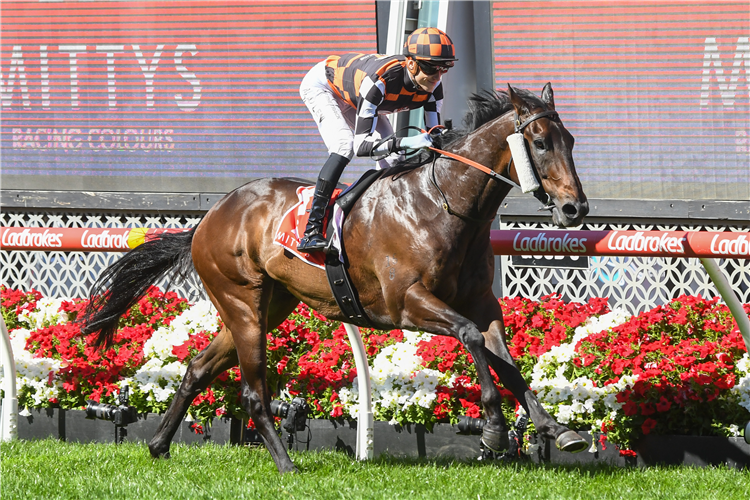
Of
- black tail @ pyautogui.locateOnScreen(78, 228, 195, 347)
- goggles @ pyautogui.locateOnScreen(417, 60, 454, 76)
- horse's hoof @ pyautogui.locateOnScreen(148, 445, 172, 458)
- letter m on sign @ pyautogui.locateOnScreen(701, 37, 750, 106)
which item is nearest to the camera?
goggles @ pyautogui.locateOnScreen(417, 60, 454, 76)

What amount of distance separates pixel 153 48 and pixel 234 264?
441cm

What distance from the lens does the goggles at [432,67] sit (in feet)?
12.9

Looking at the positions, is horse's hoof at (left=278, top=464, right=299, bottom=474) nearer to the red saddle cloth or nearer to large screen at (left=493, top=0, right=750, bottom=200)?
the red saddle cloth

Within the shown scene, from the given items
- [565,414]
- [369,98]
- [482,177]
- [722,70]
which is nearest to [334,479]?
[565,414]

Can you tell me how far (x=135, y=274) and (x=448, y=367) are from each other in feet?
6.36

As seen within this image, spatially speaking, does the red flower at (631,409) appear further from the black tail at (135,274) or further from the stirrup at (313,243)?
the black tail at (135,274)

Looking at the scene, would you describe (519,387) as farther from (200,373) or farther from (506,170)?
(200,373)

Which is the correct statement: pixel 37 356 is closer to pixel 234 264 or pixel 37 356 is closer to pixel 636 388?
pixel 234 264

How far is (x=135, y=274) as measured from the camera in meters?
5.14

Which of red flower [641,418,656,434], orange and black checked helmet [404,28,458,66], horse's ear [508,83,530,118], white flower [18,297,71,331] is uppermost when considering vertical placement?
orange and black checked helmet [404,28,458,66]

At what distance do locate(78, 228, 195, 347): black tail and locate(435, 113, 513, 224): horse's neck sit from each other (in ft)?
6.17

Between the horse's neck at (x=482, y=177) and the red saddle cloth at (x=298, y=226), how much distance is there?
0.68 m

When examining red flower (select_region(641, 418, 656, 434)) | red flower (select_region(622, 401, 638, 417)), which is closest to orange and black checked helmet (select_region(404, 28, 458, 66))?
red flower (select_region(622, 401, 638, 417))

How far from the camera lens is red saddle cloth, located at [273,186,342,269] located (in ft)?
13.8
